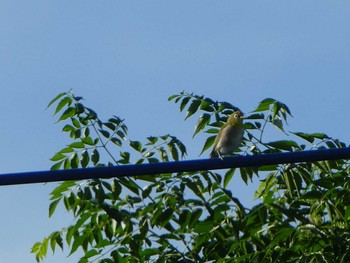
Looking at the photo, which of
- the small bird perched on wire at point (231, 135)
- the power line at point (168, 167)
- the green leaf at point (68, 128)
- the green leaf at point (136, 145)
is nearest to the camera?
the power line at point (168, 167)

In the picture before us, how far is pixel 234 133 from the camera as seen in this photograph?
26.3 feet

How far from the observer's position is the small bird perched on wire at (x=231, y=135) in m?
7.98

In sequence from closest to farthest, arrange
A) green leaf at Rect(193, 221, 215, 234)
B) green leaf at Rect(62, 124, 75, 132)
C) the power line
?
1. the power line
2. green leaf at Rect(193, 221, 215, 234)
3. green leaf at Rect(62, 124, 75, 132)

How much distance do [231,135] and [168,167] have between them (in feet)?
6.19

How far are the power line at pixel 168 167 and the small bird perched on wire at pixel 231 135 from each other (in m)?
1.69

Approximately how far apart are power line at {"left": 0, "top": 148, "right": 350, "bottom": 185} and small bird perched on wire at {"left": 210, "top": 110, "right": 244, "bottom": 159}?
5.54ft

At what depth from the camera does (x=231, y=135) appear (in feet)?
26.4

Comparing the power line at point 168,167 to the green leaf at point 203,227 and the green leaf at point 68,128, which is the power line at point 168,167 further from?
the green leaf at point 68,128

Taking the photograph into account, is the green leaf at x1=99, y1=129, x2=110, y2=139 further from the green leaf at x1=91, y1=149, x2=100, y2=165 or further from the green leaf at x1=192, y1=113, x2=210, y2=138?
the green leaf at x1=192, y1=113, x2=210, y2=138

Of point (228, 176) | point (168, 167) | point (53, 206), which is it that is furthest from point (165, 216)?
point (168, 167)

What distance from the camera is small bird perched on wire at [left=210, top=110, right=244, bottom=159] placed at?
7.98m

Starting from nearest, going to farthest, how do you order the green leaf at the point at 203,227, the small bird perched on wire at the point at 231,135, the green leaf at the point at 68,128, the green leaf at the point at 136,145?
the green leaf at the point at 203,227 → the small bird perched on wire at the point at 231,135 → the green leaf at the point at 136,145 → the green leaf at the point at 68,128

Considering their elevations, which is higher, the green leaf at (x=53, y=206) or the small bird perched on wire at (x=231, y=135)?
the small bird perched on wire at (x=231, y=135)

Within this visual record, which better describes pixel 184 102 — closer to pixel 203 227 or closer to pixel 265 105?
pixel 265 105
